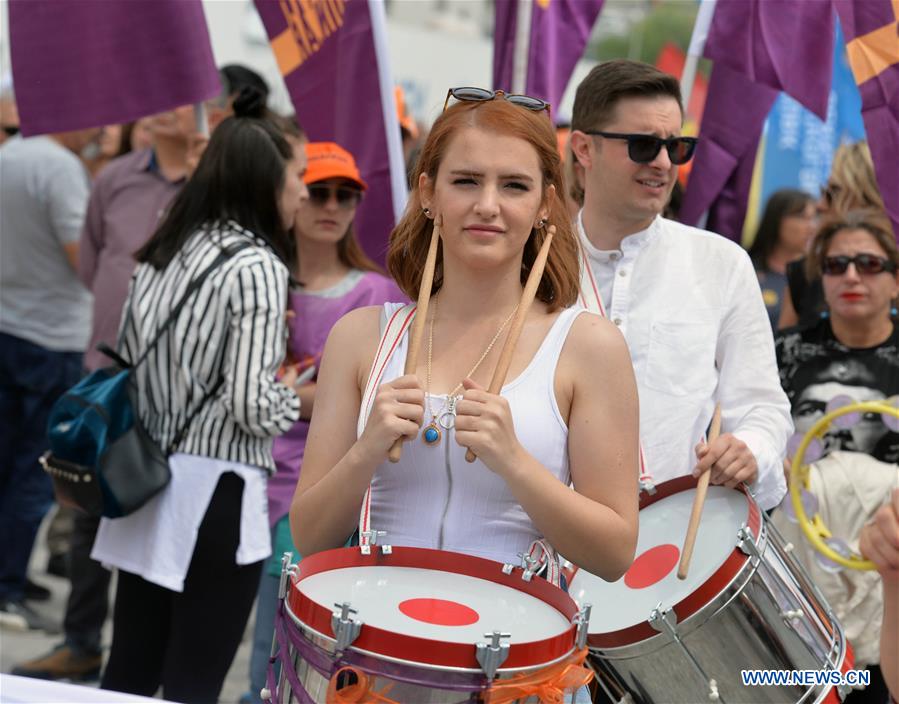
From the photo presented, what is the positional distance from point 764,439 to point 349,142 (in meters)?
2.51

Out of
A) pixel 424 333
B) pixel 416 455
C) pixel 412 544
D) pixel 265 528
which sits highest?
pixel 424 333

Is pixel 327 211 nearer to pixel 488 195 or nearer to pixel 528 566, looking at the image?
pixel 488 195

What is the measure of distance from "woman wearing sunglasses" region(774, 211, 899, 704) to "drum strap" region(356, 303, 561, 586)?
188 centimetres

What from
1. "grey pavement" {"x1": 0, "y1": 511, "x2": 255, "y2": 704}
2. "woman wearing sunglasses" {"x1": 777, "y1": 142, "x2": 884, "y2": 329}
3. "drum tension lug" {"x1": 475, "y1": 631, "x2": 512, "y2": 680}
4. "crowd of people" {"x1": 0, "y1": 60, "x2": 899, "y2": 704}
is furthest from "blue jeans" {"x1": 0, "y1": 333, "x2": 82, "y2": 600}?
"drum tension lug" {"x1": 475, "y1": 631, "x2": 512, "y2": 680}

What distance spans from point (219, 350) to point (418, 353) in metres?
1.59

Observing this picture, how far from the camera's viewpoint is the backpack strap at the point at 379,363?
245cm

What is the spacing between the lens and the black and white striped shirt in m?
3.85

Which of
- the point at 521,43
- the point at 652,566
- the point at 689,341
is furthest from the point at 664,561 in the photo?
the point at 521,43

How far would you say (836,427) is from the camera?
4227 millimetres

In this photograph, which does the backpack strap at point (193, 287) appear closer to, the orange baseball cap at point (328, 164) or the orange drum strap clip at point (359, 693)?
the orange baseball cap at point (328, 164)

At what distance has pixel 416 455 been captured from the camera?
2428 mm

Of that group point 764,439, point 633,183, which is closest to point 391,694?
point 764,439

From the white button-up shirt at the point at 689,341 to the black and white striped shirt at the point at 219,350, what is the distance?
1.05 metres

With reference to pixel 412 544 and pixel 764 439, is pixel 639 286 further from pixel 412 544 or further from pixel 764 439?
pixel 412 544
